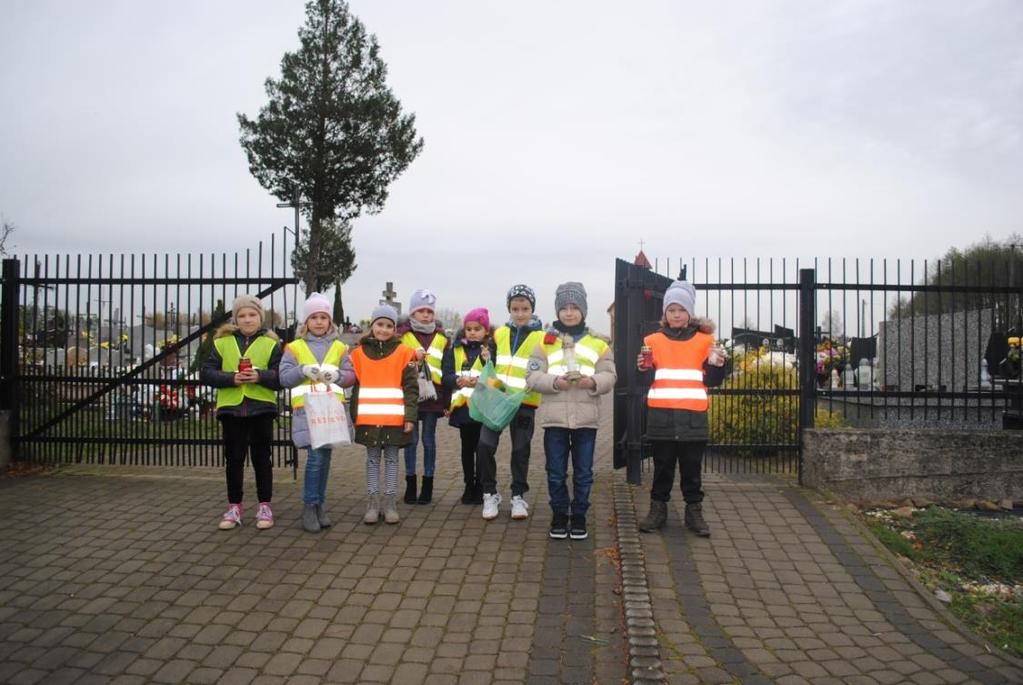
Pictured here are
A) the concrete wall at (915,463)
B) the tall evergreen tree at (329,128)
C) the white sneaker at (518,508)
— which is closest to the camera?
the white sneaker at (518,508)

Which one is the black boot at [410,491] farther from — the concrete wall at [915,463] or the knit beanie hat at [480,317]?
the concrete wall at [915,463]

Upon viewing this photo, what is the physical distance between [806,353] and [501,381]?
9.58 feet

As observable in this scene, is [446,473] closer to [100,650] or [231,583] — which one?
[231,583]

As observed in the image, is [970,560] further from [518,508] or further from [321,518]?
[321,518]

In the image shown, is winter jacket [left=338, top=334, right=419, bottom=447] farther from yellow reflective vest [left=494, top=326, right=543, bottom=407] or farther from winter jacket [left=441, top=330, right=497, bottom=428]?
yellow reflective vest [left=494, top=326, right=543, bottom=407]

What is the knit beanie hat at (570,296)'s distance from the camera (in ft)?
19.1

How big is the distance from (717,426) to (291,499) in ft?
14.2

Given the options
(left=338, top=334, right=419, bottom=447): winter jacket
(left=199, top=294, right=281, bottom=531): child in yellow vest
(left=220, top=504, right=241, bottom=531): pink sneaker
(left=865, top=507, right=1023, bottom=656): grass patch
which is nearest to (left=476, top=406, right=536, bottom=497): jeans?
(left=338, top=334, right=419, bottom=447): winter jacket

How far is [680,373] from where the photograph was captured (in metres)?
5.73

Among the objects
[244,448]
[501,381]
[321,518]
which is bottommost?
[321,518]

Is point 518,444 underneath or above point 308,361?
underneath

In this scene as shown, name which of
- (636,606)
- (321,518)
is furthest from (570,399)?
(321,518)

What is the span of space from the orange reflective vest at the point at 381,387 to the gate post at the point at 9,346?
13.8ft

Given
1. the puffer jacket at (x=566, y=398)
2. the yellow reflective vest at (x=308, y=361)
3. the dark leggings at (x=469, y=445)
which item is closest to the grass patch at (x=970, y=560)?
the puffer jacket at (x=566, y=398)
